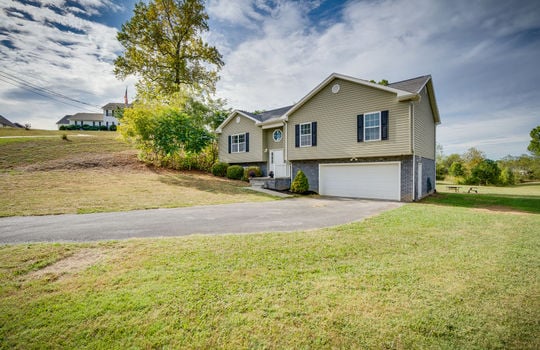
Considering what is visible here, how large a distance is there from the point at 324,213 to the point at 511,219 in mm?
5549

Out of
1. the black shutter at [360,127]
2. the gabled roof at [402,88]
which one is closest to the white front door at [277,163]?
the gabled roof at [402,88]

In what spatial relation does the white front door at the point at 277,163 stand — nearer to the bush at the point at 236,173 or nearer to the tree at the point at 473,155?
the bush at the point at 236,173

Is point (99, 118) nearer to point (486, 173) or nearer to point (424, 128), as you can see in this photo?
point (424, 128)

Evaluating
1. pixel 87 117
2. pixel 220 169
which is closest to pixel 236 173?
pixel 220 169

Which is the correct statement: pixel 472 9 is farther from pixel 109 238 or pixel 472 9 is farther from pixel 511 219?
pixel 109 238

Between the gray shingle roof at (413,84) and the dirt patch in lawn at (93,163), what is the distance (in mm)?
18363

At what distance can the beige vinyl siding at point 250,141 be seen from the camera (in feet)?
61.1

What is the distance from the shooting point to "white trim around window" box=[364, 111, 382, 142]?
40.2 ft

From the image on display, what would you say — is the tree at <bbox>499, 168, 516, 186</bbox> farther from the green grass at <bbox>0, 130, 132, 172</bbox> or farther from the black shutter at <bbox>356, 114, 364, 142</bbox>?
the green grass at <bbox>0, 130, 132, 172</bbox>

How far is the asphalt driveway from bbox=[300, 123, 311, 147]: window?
297 inches

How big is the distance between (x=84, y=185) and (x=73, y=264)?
35.9ft

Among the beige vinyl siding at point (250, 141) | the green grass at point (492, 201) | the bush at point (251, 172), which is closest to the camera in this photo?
the green grass at point (492, 201)

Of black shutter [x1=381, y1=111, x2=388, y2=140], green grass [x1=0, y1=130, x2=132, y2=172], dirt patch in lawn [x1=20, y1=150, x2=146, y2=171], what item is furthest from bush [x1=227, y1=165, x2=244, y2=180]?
green grass [x1=0, y1=130, x2=132, y2=172]

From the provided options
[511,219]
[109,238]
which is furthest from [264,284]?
[511,219]
